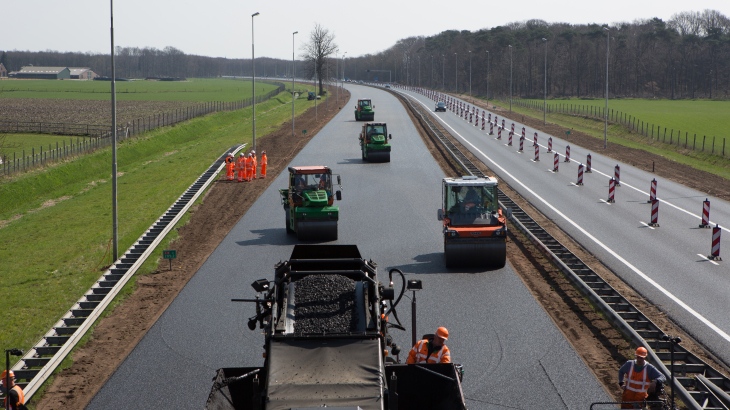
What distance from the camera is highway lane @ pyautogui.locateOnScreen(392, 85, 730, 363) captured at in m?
15.7

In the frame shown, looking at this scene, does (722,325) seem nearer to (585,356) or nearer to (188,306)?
(585,356)

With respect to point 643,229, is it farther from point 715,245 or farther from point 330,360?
point 330,360

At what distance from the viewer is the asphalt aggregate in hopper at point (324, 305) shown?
29.9 ft

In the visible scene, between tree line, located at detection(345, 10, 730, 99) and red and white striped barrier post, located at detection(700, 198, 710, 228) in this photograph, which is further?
tree line, located at detection(345, 10, 730, 99)

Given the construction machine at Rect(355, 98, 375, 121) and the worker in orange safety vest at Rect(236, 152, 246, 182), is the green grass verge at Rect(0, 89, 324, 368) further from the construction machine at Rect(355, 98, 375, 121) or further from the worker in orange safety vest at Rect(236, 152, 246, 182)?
the construction machine at Rect(355, 98, 375, 121)

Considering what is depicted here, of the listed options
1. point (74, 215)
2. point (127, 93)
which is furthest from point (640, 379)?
point (127, 93)

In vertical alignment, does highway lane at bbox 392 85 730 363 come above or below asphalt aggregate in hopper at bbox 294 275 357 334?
below

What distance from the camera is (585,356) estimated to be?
1279 centimetres

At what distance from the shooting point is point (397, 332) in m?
14.0

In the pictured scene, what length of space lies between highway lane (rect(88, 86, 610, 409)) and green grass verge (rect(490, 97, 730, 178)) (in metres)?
22.4

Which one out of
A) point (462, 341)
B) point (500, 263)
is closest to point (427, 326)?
point (462, 341)

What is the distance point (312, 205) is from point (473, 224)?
5.66 metres

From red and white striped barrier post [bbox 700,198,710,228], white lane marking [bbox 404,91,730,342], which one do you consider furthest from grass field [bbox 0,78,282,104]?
red and white striped barrier post [bbox 700,198,710,228]

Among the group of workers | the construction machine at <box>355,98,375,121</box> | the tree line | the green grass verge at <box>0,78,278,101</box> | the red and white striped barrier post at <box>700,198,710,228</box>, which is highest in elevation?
the tree line
